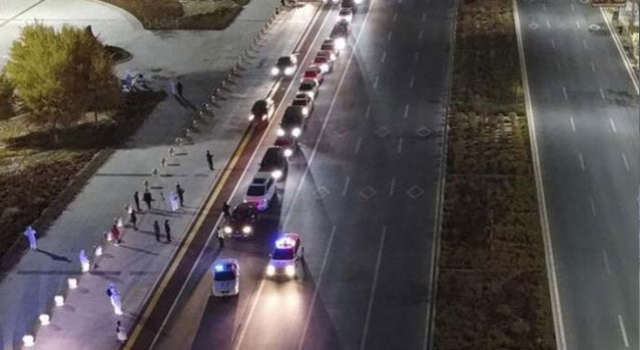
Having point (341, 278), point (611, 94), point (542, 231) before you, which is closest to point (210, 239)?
point (341, 278)

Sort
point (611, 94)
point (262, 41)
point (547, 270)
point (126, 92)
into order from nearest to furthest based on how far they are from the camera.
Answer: point (547, 270)
point (611, 94)
point (126, 92)
point (262, 41)

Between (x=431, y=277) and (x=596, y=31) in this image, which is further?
(x=596, y=31)

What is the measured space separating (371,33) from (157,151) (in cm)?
2977

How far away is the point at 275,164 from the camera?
Result: 54781 millimetres

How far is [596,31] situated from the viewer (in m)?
80.2

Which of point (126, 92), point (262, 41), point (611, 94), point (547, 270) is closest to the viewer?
point (547, 270)

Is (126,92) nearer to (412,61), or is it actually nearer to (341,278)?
(412,61)

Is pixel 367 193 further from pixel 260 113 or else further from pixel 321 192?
pixel 260 113

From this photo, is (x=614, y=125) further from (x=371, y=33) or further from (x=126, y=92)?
(x=126, y=92)

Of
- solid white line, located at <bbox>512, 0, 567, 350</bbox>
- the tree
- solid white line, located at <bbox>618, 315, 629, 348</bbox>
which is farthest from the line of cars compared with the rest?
solid white line, located at <bbox>618, 315, 629, 348</bbox>

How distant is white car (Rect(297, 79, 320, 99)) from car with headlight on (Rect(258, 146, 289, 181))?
36.7ft

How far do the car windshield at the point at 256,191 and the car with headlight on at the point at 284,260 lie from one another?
577 centimetres

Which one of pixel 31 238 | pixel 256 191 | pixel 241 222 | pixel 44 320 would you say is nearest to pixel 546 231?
pixel 256 191

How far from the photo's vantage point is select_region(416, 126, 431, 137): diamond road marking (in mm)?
60562
